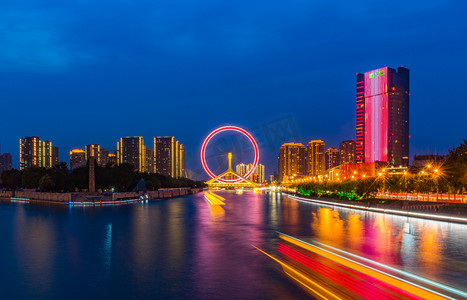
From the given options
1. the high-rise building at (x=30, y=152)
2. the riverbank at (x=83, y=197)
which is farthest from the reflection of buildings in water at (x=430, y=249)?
the high-rise building at (x=30, y=152)

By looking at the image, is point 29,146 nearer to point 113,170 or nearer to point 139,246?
point 113,170

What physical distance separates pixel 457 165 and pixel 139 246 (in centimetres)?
3032

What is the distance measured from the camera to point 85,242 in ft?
56.9

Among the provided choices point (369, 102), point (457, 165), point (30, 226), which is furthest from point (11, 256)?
point (369, 102)

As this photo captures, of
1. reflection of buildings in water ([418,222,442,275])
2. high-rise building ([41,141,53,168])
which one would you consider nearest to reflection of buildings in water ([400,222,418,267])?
reflection of buildings in water ([418,222,442,275])

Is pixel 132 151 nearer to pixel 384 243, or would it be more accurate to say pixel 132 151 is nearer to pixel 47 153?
pixel 47 153

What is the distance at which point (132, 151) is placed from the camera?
182 metres

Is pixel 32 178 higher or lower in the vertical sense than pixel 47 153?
lower

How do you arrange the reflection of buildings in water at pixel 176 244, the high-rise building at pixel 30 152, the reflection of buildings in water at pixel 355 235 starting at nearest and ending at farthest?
the reflection of buildings in water at pixel 176 244 < the reflection of buildings in water at pixel 355 235 < the high-rise building at pixel 30 152

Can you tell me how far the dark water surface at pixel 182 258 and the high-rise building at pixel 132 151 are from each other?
16137cm

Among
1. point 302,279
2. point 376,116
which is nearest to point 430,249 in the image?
point 302,279

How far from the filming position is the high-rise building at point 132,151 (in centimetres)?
18138

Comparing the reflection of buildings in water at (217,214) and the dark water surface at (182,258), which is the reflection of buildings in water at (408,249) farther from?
the reflection of buildings in water at (217,214)

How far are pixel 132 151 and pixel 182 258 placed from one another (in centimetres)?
17387
